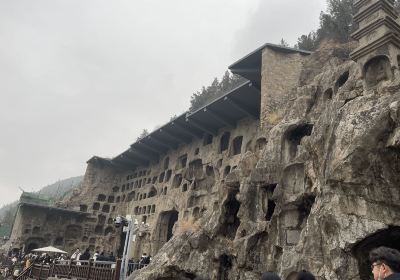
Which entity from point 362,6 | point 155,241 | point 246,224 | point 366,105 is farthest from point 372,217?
point 155,241

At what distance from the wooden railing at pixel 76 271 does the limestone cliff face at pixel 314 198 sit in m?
1.20

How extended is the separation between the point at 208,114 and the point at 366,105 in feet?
52.4

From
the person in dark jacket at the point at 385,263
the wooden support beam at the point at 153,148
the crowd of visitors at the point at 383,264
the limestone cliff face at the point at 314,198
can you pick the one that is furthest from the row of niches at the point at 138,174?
the person in dark jacket at the point at 385,263

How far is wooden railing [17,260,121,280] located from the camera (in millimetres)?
13273

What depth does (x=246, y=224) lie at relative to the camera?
39.8 feet

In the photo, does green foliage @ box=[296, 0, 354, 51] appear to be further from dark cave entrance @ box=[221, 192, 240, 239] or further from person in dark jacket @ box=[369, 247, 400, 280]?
person in dark jacket @ box=[369, 247, 400, 280]

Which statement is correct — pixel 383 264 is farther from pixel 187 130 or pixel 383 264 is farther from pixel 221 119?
pixel 187 130

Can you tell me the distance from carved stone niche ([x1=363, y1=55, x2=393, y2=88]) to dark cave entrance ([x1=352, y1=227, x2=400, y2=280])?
15.0 ft

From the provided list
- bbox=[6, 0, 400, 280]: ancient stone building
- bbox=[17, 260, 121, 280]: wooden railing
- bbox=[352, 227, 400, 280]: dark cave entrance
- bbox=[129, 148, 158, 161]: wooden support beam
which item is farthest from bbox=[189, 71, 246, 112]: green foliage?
bbox=[352, 227, 400, 280]: dark cave entrance

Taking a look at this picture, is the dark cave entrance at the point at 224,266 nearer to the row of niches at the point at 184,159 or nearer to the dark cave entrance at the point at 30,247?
the row of niches at the point at 184,159

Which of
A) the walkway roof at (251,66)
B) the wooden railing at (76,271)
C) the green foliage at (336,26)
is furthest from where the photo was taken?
the green foliage at (336,26)

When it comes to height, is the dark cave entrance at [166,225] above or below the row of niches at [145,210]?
below

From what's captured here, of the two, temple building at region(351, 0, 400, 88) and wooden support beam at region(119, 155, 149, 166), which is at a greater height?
wooden support beam at region(119, 155, 149, 166)

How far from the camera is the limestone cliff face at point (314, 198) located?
7605 millimetres
